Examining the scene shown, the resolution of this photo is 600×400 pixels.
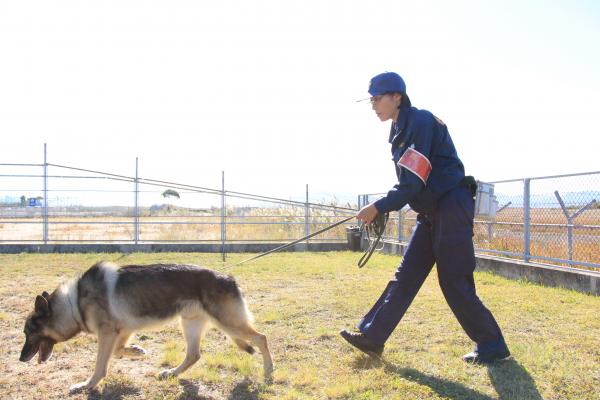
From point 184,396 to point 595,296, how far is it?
20.9 ft

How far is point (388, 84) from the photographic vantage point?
4016 mm

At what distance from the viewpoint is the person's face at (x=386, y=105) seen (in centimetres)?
407

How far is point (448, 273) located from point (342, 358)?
1232 millimetres

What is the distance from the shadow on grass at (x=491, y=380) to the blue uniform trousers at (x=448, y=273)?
7.2 inches

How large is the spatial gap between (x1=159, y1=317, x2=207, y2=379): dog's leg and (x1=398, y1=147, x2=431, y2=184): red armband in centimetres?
208

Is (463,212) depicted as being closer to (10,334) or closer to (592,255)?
(10,334)

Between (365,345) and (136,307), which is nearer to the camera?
(136,307)

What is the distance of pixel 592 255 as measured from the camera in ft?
26.9

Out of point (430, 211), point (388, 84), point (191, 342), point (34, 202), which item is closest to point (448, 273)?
point (430, 211)

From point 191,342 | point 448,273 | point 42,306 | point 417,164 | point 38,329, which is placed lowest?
point 191,342

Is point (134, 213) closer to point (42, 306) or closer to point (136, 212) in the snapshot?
point (136, 212)

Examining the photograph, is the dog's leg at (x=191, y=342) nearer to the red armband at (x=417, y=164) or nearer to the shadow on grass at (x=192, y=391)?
the shadow on grass at (x=192, y=391)

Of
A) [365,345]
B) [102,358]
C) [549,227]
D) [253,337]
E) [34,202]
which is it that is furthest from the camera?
[34,202]

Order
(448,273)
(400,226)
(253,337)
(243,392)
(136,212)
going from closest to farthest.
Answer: (243,392) → (448,273) → (253,337) → (400,226) → (136,212)
